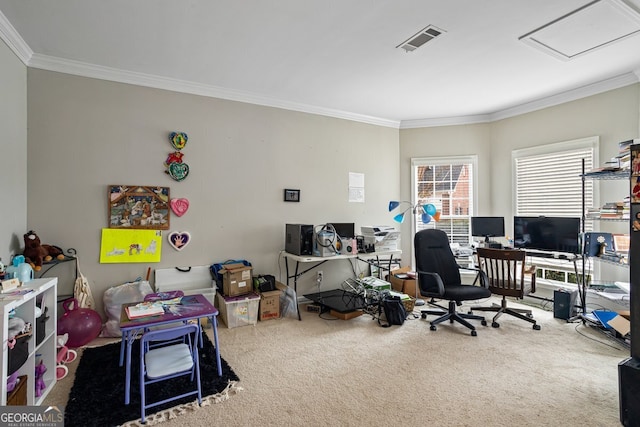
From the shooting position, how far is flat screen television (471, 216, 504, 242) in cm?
441

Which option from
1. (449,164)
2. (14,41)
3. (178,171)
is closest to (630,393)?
(449,164)

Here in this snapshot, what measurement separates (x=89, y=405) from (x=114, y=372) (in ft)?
1.35

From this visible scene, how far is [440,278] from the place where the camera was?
3.31 m

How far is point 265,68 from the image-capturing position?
3.34 meters

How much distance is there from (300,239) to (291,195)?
781 millimetres

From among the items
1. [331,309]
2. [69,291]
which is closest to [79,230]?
[69,291]

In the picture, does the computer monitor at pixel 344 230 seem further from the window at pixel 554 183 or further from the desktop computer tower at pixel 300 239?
the window at pixel 554 183

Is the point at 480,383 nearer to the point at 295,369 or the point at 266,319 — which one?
the point at 295,369

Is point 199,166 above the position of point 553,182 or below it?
above

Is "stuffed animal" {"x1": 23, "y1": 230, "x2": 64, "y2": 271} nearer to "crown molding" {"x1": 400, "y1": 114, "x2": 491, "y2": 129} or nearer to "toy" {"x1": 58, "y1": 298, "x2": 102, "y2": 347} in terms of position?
"toy" {"x1": 58, "y1": 298, "x2": 102, "y2": 347}

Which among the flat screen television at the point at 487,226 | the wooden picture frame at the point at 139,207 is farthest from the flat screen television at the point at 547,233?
the wooden picture frame at the point at 139,207

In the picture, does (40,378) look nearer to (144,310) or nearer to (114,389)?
(114,389)

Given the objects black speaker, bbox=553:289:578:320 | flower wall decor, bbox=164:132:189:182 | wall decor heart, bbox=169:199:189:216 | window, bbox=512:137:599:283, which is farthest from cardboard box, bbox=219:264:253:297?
window, bbox=512:137:599:283

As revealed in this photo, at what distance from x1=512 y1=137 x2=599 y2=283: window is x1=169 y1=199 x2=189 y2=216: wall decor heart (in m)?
4.58
